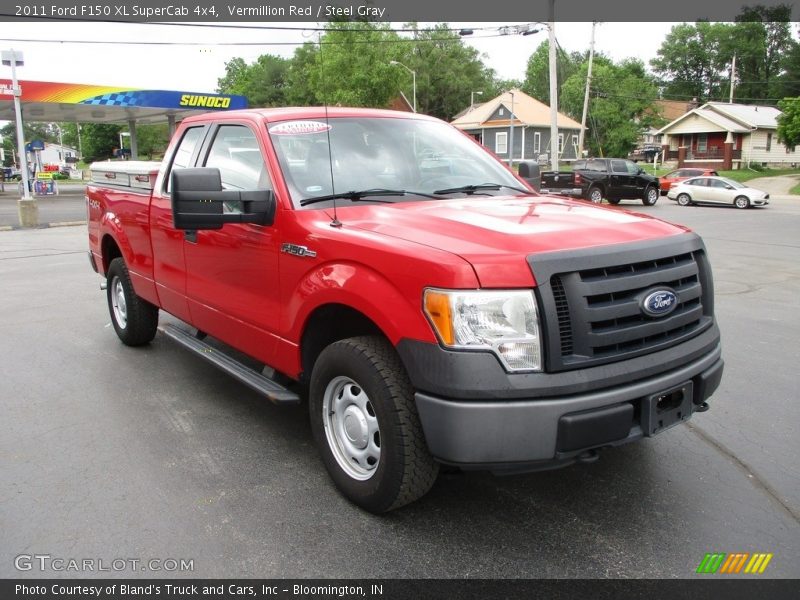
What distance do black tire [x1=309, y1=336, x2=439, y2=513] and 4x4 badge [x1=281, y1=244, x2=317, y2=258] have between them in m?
0.50

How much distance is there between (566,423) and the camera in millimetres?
2637

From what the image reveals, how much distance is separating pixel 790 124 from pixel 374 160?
47786 mm

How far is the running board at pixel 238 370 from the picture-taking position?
3.63 m

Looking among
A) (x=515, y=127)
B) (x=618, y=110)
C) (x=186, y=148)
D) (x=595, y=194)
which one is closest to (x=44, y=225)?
(x=186, y=148)

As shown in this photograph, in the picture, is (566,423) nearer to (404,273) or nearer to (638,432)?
(638,432)

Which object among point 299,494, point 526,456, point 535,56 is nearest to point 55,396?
point 299,494

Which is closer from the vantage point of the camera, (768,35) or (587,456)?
(587,456)

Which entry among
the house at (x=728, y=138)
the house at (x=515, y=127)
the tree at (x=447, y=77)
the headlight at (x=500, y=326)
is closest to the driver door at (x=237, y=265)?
the headlight at (x=500, y=326)

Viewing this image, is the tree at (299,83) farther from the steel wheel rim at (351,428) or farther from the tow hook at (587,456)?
the tow hook at (587,456)

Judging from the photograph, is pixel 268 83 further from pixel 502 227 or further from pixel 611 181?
pixel 502 227

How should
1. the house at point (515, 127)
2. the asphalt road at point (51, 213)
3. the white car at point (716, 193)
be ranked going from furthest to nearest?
the house at point (515, 127), the white car at point (716, 193), the asphalt road at point (51, 213)

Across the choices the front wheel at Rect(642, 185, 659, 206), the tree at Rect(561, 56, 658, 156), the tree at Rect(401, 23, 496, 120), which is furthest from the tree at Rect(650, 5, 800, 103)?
the front wheel at Rect(642, 185, 659, 206)

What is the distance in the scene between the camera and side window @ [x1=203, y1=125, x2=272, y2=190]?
13.2ft

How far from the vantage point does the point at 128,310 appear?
600cm
